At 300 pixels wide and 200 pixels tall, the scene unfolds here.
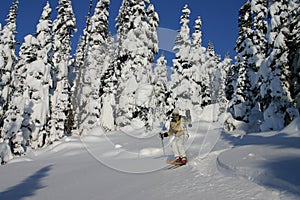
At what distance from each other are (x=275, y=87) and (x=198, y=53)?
17133mm

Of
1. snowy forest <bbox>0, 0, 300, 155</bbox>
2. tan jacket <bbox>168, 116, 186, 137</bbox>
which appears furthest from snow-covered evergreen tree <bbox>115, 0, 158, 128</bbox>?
tan jacket <bbox>168, 116, 186, 137</bbox>

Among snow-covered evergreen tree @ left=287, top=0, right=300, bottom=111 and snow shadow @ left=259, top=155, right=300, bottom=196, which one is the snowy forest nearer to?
snow-covered evergreen tree @ left=287, top=0, right=300, bottom=111

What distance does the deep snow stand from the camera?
570cm

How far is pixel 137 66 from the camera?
28.4 meters

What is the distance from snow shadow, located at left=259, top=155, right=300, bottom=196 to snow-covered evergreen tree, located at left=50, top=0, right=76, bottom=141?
2645 cm

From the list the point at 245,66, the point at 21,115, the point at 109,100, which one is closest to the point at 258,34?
the point at 245,66

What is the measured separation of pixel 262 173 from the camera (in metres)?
6.00

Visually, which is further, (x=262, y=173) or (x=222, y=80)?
(x=222, y=80)

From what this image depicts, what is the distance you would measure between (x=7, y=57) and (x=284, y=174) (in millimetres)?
31959

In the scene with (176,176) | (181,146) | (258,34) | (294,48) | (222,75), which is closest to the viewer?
(176,176)

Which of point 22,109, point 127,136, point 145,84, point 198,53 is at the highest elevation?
point 198,53

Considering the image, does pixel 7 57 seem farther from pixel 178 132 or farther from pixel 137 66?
pixel 178 132

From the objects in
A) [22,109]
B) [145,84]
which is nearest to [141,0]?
[145,84]

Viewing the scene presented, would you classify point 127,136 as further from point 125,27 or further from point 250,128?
point 125,27
